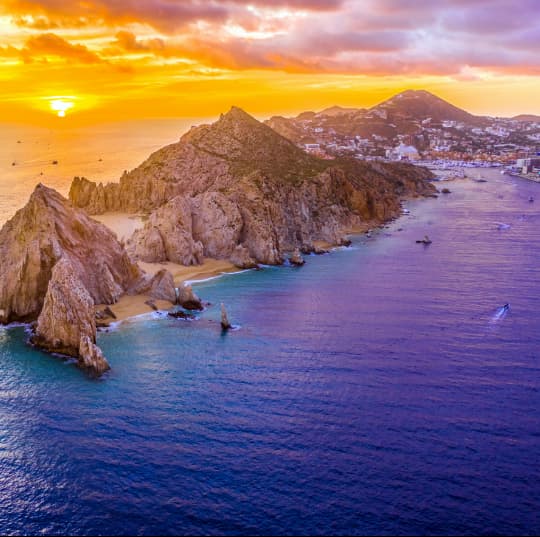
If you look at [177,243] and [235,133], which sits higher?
[235,133]

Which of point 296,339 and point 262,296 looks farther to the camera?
point 262,296

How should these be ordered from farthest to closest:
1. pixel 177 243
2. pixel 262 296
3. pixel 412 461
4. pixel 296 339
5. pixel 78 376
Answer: pixel 177 243, pixel 262 296, pixel 296 339, pixel 78 376, pixel 412 461

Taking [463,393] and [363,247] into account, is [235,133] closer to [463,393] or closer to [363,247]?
[363,247]

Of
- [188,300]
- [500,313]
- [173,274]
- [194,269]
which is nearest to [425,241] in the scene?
[500,313]

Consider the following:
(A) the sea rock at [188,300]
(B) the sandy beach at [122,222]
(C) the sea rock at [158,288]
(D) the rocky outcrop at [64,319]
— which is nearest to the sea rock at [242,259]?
(C) the sea rock at [158,288]

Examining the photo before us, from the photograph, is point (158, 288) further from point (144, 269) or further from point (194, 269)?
point (194, 269)

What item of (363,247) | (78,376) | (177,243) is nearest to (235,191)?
(177,243)

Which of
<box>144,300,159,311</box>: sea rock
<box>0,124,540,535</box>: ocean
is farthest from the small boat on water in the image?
<box>144,300,159,311</box>: sea rock
